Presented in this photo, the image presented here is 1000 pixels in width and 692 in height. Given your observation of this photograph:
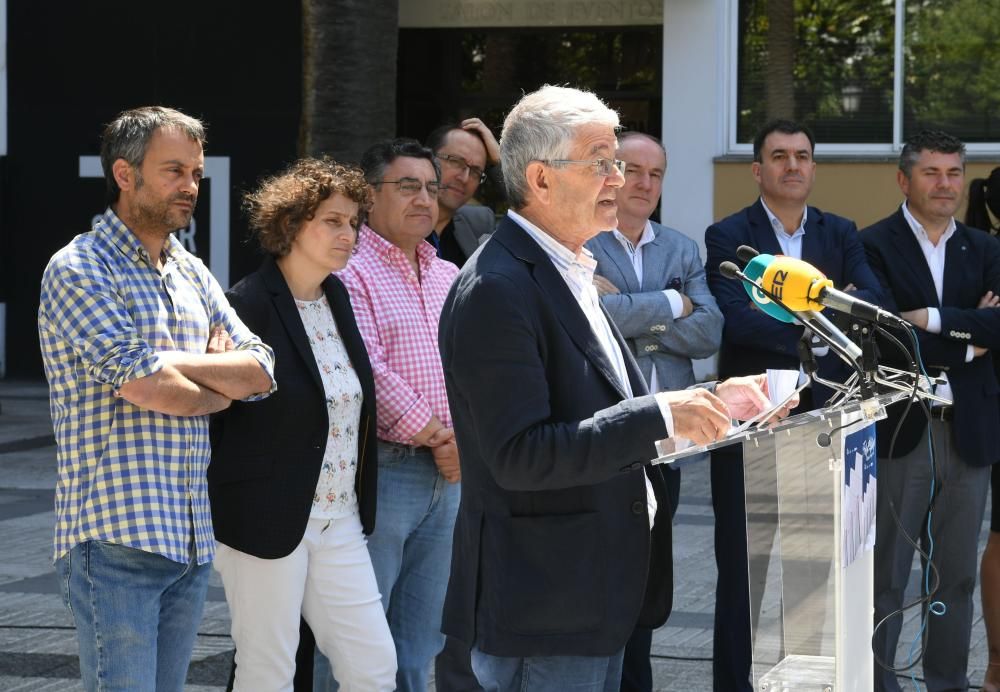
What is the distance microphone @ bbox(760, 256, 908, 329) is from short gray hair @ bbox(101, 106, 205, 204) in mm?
1755

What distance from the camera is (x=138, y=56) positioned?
15.8 metres

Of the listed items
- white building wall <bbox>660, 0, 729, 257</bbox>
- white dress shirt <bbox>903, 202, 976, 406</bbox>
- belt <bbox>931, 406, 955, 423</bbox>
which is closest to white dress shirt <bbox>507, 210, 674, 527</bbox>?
belt <bbox>931, 406, 955, 423</bbox>

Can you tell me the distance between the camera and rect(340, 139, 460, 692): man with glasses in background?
187 inches

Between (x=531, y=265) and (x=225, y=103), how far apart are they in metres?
12.8

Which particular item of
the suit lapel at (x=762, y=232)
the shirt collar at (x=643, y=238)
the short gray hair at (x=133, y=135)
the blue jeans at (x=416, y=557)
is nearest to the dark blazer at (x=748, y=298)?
the suit lapel at (x=762, y=232)

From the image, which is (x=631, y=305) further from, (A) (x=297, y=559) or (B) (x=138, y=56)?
(B) (x=138, y=56)

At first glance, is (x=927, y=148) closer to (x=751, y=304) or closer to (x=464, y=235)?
(x=751, y=304)

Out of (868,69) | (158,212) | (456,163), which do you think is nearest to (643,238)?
(456,163)

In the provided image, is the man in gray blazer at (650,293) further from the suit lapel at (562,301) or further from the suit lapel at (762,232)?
the suit lapel at (562,301)

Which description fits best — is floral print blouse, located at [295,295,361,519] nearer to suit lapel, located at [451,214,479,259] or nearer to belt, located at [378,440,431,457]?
belt, located at [378,440,431,457]

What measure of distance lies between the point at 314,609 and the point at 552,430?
5.25 feet

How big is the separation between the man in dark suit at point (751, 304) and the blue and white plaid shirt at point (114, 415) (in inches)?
88.2

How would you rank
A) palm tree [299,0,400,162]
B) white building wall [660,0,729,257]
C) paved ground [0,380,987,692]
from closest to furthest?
paved ground [0,380,987,692], palm tree [299,0,400,162], white building wall [660,0,729,257]

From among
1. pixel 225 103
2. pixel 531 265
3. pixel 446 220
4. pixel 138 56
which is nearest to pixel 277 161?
pixel 225 103
